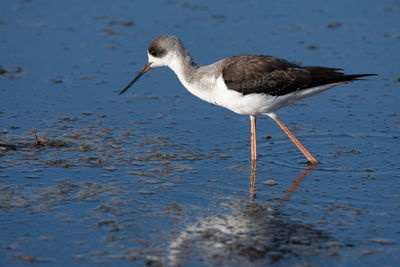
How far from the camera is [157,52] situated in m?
6.79

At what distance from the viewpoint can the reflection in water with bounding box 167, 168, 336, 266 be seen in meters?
4.36

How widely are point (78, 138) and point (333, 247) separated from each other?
328 centimetres

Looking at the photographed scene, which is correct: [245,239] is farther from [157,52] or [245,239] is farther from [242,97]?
[157,52]

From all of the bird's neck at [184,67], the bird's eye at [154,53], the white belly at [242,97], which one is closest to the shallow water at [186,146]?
the white belly at [242,97]

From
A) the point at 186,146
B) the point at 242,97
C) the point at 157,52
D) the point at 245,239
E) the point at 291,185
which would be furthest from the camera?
the point at 157,52

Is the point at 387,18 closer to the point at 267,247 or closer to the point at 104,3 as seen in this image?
the point at 104,3

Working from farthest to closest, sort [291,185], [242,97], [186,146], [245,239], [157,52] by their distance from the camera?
[157,52] < [186,146] < [242,97] < [291,185] < [245,239]

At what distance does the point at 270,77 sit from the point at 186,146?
3.75ft

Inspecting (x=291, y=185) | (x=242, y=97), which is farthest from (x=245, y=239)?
(x=242, y=97)

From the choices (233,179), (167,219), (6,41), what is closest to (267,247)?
(167,219)

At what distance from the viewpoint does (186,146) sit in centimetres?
662

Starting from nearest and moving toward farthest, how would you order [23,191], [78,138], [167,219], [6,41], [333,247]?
[333,247] → [167,219] → [23,191] → [78,138] → [6,41]

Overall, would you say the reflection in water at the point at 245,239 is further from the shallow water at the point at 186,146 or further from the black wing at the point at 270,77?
the black wing at the point at 270,77

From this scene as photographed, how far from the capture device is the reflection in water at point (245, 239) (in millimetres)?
4355
